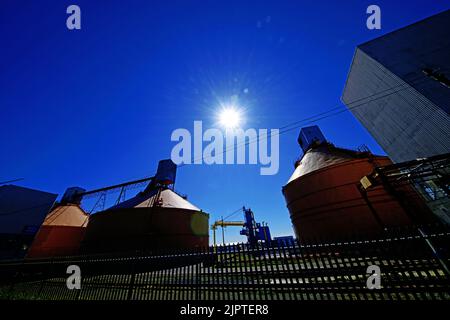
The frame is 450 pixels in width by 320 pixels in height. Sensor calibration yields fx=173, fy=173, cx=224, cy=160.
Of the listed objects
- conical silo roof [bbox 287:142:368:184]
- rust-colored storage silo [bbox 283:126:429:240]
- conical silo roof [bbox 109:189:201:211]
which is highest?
conical silo roof [bbox 287:142:368:184]

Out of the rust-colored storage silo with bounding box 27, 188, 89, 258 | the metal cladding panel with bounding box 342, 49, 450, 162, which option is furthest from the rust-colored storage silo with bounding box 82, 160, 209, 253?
the metal cladding panel with bounding box 342, 49, 450, 162

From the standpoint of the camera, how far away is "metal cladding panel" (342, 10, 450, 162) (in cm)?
1034

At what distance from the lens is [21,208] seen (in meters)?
17.7

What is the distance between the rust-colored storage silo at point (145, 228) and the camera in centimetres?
1642

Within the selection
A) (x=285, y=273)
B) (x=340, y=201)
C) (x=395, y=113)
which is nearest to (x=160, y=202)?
(x=285, y=273)

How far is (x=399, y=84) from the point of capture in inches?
467

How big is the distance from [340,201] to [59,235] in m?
31.6

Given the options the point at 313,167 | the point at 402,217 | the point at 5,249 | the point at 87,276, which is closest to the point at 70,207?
the point at 5,249

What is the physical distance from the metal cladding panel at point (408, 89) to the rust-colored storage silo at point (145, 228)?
65.0 feet

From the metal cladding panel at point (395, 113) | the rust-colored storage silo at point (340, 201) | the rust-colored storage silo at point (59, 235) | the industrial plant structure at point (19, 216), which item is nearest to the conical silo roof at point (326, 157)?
the rust-colored storage silo at point (340, 201)

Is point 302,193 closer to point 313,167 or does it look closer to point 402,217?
point 313,167

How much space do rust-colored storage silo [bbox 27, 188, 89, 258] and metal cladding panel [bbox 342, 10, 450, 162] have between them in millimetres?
35171

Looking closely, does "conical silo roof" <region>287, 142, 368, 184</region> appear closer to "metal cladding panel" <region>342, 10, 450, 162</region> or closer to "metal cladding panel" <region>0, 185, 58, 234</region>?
"metal cladding panel" <region>342, 10, 450, 162</region>

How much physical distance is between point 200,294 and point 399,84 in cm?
1710
